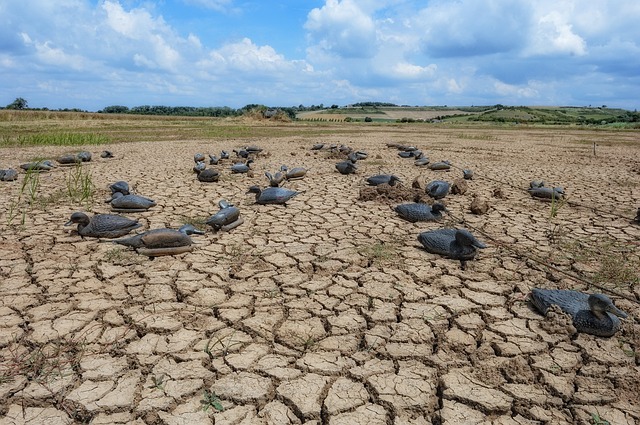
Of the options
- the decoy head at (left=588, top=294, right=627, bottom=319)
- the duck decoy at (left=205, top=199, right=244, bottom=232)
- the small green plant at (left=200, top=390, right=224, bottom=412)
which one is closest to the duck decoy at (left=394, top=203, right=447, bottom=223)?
the duck decoy at (left=205, top=199, right=244, bottom=232)

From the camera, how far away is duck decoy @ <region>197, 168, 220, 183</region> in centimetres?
703

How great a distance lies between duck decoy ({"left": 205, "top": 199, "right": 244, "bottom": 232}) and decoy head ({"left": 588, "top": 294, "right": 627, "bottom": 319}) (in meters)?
3.26

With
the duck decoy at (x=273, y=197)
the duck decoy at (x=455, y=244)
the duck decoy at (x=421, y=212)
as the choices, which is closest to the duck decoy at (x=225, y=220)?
the duck decoy at (x=273, y=197)

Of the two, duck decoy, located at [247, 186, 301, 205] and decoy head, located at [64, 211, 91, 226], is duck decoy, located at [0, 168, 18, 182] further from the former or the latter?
duck decoy, located at [247, 186, 301, 205]

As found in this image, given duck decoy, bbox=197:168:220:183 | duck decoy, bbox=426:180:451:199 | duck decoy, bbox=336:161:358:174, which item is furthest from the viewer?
duck decoy, bbox=336:161:358:174

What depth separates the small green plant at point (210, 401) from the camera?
6.42ft

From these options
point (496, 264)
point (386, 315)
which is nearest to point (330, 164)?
point (496, 264)

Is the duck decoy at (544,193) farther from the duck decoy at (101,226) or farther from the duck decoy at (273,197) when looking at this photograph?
the duck decoy at (101,226)

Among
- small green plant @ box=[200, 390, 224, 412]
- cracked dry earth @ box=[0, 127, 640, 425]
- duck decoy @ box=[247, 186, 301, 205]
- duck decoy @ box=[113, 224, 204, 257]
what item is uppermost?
duck decoy @ box=[247, 186, 301, 205]

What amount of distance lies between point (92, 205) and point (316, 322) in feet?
13.3

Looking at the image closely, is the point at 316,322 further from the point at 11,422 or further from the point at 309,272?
the point at 11,422

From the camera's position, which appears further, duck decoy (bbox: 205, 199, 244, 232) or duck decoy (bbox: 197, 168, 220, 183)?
duck decoy (bbox: 197, 168, 220, 183)

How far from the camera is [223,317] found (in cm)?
276

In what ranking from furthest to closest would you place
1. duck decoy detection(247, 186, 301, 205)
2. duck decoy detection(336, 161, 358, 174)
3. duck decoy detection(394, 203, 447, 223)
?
duck decoy detection(336, 161, 358, 174) < duck decoy detection(247, 186, 301, 205) < duck decoy detection(394, 203, 447, 223)
